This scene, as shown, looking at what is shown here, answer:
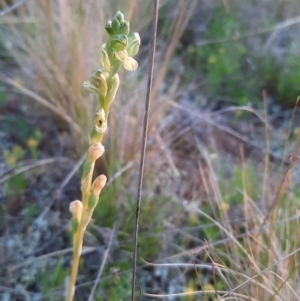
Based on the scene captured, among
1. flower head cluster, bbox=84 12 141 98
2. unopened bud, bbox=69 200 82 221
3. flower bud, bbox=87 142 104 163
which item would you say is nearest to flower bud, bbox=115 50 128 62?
flower head cluster, bbox=84 12 141 98

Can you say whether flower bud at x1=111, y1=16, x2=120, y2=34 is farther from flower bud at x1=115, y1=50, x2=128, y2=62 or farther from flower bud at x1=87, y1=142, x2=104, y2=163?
flower bud at x1=87, y1=142, x2=104, y2=163

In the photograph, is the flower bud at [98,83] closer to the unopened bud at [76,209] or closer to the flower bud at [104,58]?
the flower bud at [104,58]

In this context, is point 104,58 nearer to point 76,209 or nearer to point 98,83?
point 98,83

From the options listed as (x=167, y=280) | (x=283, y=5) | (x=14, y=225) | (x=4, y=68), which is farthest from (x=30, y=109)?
(x=283, y=5)

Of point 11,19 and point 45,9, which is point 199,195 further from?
point 11,19

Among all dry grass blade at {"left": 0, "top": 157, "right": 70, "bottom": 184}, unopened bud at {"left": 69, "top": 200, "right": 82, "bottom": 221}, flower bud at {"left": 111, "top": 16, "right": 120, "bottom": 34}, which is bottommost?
dry grass blade at {"left": 0, "top": 157, "right": 70, "bottom": 184}

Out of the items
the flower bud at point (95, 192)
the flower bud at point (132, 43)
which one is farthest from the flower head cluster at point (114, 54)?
the flower bud at point (95, 192)

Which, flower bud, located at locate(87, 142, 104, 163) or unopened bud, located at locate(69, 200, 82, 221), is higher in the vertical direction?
flower bud, located at locate(87, 142, 104, 163)

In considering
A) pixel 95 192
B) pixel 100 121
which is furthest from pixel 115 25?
pixel 95 192
